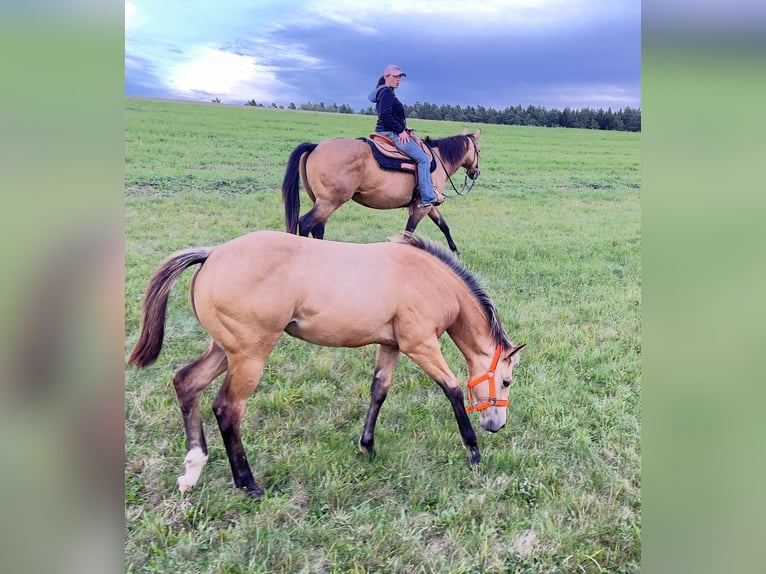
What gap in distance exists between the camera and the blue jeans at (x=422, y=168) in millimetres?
4742

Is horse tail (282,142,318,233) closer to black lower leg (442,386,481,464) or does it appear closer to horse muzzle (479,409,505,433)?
black lower leg (442,386,481,464)

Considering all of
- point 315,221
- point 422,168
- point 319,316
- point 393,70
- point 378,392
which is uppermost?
point 393,70

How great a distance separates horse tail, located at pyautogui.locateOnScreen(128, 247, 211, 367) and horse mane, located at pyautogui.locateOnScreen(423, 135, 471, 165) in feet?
11.8

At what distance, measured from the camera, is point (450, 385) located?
2.71 m

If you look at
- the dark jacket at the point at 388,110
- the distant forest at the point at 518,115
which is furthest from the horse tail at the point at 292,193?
the dark jacket at the point at 388,110

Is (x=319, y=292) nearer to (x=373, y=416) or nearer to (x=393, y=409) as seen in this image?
(x=373, y=416)

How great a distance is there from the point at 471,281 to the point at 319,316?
96 cm

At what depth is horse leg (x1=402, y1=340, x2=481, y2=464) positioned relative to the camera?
270cm

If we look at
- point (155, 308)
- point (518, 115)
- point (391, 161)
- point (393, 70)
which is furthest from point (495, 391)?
point (391, 161)

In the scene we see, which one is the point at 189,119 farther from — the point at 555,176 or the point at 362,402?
the point at 555,176

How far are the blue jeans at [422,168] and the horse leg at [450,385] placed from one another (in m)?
2.54

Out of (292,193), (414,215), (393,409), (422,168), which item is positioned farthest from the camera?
(414,215)
